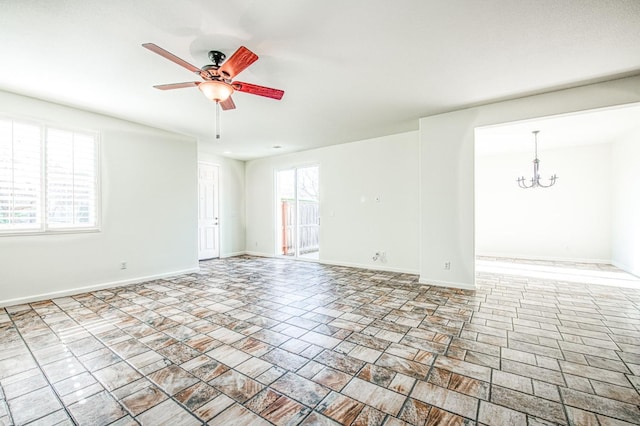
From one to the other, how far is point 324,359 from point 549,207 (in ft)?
23.3

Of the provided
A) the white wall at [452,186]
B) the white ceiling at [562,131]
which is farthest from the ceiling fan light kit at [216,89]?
the white ceiling at [562,131]

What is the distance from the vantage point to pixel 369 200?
5.66m

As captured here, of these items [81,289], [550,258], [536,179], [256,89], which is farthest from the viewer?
[550,258]

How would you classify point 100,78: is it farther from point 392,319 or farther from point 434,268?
point 434,268

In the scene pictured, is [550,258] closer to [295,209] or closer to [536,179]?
[536,179]

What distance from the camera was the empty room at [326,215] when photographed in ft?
6.07

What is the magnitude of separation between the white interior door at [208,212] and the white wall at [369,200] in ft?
6.10

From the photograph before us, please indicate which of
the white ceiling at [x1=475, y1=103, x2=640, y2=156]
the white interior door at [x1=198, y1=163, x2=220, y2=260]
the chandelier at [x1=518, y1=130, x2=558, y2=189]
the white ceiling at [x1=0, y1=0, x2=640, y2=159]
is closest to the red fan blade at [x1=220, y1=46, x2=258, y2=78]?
the white ceiling at [x1=0, y1=0, x2=640, y2=159]

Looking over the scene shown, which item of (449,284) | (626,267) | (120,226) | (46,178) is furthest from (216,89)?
(626,267)

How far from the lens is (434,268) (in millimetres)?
4324

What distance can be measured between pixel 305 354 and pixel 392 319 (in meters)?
1.14

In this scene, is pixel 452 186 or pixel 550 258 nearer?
pixel 452 186

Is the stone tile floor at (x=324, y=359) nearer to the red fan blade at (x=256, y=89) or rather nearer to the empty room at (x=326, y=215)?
the empty room at (x=326, y=215)

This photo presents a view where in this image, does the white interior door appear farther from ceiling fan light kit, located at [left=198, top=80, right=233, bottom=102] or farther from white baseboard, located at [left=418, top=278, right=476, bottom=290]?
white baseboard, located at [left=418, top=278, right=476, bottom=290]
